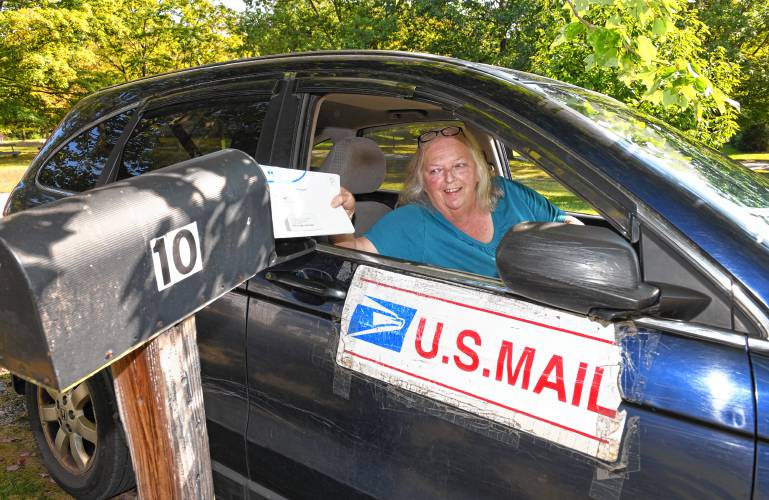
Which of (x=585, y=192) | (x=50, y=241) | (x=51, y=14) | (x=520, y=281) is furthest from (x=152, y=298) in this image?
(x=51, y=14)

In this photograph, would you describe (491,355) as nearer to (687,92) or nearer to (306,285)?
(306,285)

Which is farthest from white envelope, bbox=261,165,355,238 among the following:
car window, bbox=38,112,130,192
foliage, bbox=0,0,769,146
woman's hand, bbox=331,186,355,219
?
foliage, bbox=0,0,769,146

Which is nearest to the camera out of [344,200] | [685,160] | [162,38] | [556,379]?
[556,379]

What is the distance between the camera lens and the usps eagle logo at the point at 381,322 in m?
1.75

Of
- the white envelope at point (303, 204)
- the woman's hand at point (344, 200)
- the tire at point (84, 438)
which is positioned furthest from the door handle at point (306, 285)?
the tire at point (84, 438)

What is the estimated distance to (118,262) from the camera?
1242 millimetres

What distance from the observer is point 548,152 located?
1606 mm

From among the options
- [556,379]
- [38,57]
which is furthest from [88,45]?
[556,379]

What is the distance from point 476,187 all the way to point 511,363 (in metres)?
1.21

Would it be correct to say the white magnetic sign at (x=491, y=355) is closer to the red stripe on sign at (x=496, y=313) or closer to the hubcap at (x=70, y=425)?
the red stripe on sign at (x=496, y=313)

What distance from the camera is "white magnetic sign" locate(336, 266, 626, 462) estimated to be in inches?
56.3

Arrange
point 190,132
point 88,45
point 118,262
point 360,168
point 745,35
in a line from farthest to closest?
1. point 745,35
2. point 88,45
3. point 360,168
4. point 190,132
5. point 118,262

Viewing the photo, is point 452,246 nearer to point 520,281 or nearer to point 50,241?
point 520,281

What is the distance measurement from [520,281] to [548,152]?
387 mm
